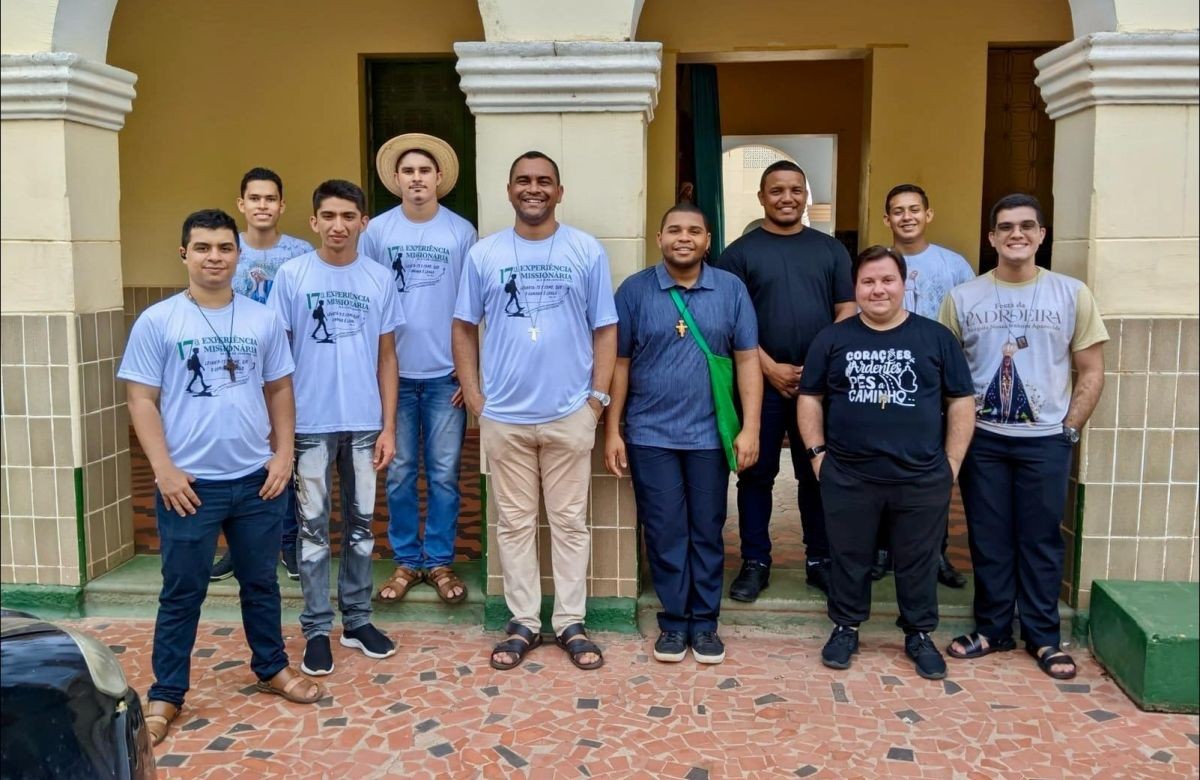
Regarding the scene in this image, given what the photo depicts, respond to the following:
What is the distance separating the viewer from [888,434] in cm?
386

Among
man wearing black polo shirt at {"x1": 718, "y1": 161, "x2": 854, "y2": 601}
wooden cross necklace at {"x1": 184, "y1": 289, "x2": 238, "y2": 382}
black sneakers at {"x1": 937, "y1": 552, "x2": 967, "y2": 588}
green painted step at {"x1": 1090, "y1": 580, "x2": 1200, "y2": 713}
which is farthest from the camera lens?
black sneakers at {"x1": 937, "y1": 552, "x2": 967, "y2": 588}

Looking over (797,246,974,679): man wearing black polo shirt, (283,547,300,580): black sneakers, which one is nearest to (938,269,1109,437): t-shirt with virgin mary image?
(797,246,974,679): man wearing black polo shirt

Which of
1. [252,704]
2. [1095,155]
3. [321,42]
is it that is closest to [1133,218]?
[1095,155]

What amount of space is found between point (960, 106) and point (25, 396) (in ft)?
19.0

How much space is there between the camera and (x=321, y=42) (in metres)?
7.28

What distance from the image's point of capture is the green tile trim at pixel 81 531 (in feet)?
15.1

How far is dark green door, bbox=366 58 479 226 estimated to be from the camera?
7441 millimetres

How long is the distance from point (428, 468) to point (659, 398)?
3.55 ft

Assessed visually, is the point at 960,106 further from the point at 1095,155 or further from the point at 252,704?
the point at 252,704

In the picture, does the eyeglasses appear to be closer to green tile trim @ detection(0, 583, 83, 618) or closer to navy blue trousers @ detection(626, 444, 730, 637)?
navy blue trousers @ detection(626, 444, 730, 637)

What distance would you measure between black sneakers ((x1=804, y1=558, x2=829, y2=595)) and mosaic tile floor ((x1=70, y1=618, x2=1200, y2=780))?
12.5 inches

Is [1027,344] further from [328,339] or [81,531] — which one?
[81,531]

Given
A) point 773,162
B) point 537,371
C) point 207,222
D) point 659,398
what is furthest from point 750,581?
point 773,162

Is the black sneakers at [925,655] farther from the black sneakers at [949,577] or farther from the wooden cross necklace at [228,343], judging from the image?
the wooden cross necklace at [228,343]
